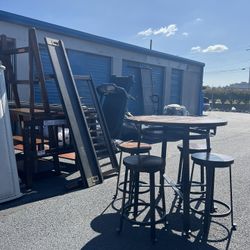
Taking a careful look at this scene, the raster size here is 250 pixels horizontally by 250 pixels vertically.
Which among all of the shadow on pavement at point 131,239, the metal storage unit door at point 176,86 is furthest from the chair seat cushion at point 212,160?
the metal storage unit door at point 176,86

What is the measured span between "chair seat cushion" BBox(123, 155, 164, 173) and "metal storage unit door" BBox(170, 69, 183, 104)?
12310 millimetres

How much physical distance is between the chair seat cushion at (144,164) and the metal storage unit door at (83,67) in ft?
18.9

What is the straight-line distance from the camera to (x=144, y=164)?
9.98ft

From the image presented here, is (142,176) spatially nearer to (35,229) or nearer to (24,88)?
(35,229)

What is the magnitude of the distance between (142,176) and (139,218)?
1.65 meters

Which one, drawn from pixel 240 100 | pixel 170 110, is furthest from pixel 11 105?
pixel 240 100

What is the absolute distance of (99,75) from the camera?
10562 mm

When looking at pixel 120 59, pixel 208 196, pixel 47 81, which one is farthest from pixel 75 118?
pixel 120 59

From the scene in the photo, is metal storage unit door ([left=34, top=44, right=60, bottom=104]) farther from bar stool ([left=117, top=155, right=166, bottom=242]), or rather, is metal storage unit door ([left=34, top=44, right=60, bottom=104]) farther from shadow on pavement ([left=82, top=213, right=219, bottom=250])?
shadow on pavement ([left=82, top=213, right=219, bottom=250])

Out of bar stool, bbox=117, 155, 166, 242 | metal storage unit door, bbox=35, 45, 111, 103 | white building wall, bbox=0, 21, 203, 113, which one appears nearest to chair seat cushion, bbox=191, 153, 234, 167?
bar stool, bbox=117, 155, 166, 242

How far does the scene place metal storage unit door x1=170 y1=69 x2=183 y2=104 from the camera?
50.0ft

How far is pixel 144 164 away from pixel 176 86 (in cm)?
1311

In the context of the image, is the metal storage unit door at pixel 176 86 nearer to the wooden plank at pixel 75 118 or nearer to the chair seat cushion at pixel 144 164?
the wooden plank at pixel 75 118

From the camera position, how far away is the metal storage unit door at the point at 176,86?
15.2 m
